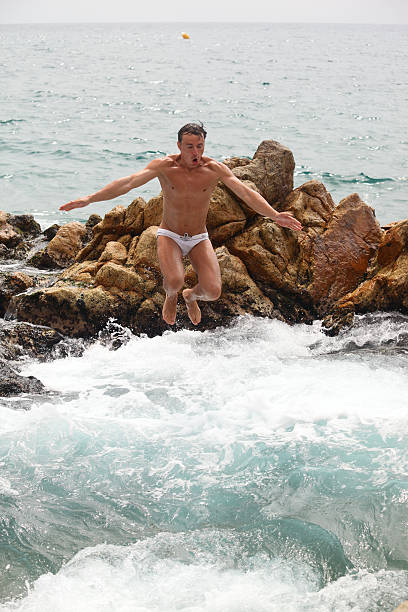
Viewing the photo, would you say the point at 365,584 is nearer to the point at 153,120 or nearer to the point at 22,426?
the point at 22,426

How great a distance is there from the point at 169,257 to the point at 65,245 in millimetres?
6476

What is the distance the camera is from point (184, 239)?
846 cm

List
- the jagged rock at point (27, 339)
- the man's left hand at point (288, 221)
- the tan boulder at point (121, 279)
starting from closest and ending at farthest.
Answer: the man's left hand at point (288, 221), the jagged rock at point (27, 339), the tan boulder at point (121, 279)

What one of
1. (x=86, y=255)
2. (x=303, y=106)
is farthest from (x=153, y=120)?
(x=86, y=255)

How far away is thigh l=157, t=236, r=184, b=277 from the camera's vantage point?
8383 millimetres

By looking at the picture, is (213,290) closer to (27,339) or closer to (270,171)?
(27,339)

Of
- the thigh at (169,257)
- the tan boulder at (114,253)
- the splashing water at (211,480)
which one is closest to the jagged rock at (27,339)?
the splashing water at (211,480)

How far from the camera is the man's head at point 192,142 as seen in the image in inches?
291

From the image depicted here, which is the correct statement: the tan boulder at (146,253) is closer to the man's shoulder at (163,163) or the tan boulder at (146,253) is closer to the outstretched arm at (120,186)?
the man's shoulder at (163,163)

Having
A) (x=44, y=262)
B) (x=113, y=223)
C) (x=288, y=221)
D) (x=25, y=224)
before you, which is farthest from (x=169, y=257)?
(x=25, y=224)

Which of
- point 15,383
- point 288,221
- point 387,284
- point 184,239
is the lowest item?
point 15,383

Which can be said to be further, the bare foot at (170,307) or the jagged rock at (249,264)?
the jagged rock at (249,264)

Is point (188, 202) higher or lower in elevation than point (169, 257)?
higher

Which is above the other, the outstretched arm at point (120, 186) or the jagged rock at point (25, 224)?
the outstretched arm at point (120, 186)
